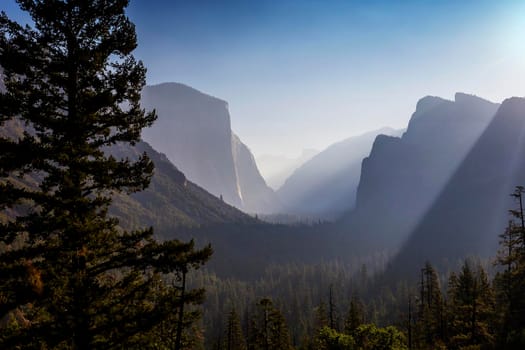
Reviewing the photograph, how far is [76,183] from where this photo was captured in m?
10.5

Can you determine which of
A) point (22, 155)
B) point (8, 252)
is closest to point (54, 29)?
point (22, 155)

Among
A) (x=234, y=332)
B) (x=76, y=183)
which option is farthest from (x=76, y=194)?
(x=234, y=332)

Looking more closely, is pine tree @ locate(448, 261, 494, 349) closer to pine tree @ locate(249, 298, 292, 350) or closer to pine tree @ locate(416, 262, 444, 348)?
pine tree @ locate(416, 262, 444, 348)

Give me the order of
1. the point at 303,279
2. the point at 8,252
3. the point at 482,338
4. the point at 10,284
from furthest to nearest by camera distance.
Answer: the point at 303,279, the point at 482,338, the point at 8,252, the point at 10,284

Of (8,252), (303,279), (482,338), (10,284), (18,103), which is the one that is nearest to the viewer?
(10,284)

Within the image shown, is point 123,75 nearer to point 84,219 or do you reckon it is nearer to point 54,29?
point 54,29

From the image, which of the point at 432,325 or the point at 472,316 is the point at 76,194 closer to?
the point at 472,316

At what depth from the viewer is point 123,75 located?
11.3 meters

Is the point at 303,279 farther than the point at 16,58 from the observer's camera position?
Yes

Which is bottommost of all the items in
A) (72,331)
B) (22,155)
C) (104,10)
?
(72,331)

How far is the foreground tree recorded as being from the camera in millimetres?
9664

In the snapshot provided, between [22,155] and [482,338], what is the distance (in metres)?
42.8

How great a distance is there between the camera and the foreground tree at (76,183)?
31.7 ft

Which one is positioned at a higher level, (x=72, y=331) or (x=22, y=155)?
(x=22, y=155)
